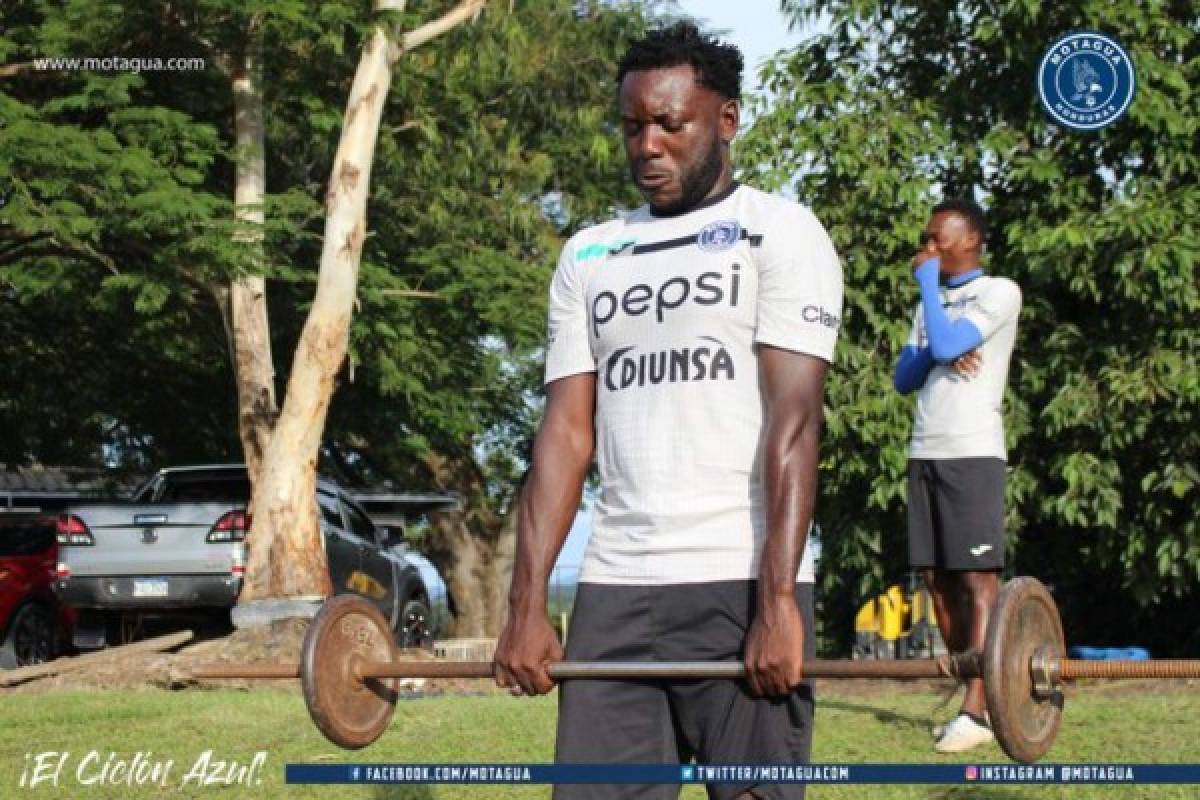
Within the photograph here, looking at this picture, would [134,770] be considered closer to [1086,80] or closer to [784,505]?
[784,505]

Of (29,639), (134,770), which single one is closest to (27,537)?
(29,639)

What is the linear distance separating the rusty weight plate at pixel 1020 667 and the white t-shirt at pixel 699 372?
45cm

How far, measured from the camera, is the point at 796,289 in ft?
13.7

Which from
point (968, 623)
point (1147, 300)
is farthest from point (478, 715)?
point (1147, 300)

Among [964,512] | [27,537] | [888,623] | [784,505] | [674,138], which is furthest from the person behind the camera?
[27,537]

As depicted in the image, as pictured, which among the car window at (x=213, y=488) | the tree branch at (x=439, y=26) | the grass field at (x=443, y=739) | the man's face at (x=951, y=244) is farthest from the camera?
the car window at (x=213, y=488)

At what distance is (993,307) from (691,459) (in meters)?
3.93

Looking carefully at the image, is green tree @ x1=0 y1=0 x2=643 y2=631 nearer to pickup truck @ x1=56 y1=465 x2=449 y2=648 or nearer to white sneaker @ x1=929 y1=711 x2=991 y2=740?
pickup truck @ x1=56 y1=465 x2=449 y2=648

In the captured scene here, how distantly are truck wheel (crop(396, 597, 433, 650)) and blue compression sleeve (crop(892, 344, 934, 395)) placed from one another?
418 inches

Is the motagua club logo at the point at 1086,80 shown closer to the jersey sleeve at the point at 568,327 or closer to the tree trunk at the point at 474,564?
the jersey sleeve at the point at 568,327

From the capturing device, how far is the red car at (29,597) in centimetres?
1731

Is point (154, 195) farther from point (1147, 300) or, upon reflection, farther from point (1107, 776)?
point (1107, 776)

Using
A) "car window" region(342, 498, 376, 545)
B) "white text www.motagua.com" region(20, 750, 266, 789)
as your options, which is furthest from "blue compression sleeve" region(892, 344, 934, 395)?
"car window" region(342, 498, 376, 545)

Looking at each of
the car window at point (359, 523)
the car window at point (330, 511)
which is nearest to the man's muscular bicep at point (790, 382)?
the car window at point (330, 511)
